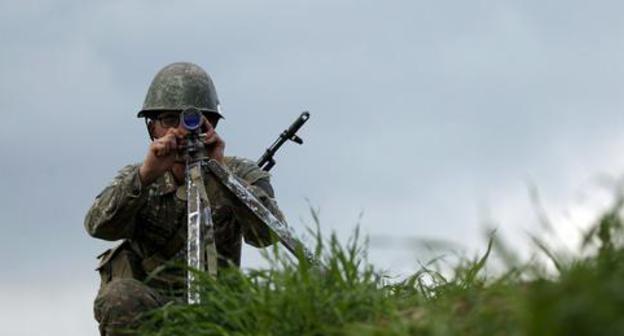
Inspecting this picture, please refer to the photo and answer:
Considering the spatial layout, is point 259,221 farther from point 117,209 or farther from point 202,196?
point 117,209

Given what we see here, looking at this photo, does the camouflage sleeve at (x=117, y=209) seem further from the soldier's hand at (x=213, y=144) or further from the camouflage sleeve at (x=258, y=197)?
the camouflage sleeve at (x=258, y=197)

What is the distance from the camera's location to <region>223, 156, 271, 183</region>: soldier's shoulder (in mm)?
10087

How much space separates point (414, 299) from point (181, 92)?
466 centimetres

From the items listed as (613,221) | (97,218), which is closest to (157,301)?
(97,218)

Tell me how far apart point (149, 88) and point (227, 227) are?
154 cm

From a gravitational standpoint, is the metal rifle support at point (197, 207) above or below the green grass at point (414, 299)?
above

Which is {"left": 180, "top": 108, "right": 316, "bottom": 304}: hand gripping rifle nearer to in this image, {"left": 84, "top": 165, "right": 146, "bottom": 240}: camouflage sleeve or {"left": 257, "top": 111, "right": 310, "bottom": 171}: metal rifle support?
{"left": 84, "top": 165, "right": 146, "bottom": 240}: camouflage sleeve

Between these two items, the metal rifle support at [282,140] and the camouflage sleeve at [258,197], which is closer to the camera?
the camouflage sleeve at [258,197]

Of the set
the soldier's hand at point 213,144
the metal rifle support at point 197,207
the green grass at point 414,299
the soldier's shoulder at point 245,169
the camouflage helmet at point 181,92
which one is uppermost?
the camouflage helmet at point 181,92

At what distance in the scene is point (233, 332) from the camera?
20.9 ft

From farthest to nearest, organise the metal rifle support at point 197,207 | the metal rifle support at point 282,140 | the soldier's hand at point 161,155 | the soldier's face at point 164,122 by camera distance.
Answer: the metal rifle support at point 282,140, the soldier's face at point 164,122, the soldier's hand at point 161,155, the metal rifle support at point 197,207

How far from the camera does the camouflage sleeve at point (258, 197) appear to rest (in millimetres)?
9148

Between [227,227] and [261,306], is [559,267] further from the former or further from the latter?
[227,227]

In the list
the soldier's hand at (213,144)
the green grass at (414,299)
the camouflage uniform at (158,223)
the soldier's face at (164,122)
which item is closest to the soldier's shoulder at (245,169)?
the camouflage uniform at (158,223)
